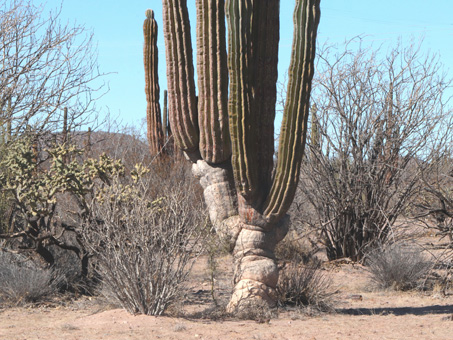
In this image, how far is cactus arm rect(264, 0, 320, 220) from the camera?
766cm

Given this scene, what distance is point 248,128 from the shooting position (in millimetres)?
7559

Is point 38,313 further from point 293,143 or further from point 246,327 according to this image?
point 293,143

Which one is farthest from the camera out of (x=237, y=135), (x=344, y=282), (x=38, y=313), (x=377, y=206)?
(x=377, y=206)

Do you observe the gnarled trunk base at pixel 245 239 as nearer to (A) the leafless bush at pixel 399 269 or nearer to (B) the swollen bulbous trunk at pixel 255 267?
(B) the swollen bulbous trunk at pixel 255 267

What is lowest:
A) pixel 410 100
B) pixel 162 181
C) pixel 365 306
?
pixel 365 306

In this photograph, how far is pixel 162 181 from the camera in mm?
15641

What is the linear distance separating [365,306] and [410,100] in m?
4.75

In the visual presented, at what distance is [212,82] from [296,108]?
48.8 inches

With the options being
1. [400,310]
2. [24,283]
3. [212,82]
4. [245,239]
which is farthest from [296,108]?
[24,283]

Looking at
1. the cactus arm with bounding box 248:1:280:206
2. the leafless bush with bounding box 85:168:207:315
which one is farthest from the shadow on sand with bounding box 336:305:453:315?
the leafless bush with bounding box 85:168:207:315

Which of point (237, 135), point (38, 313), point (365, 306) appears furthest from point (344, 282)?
point (38, 313)

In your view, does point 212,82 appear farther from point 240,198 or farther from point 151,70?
point 151,70

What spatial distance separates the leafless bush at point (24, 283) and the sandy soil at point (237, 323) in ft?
0.80

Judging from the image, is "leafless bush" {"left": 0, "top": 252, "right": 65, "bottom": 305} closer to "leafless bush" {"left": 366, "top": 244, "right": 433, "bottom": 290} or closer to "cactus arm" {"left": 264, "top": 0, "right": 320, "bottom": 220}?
"cactus arm" {"left": 264, "top": 0, "right": 320, "bottom": 220}
